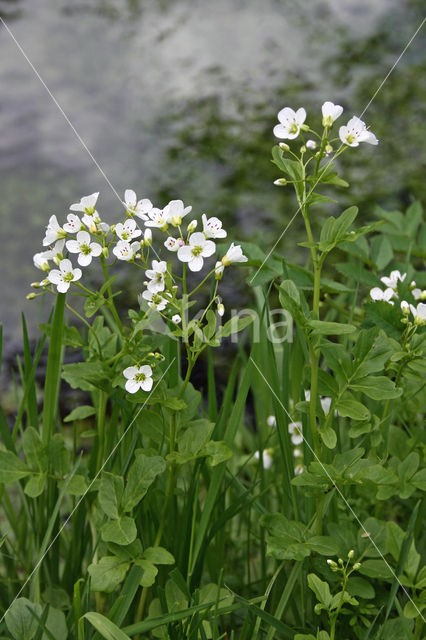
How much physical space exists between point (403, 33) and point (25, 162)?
1599 mm

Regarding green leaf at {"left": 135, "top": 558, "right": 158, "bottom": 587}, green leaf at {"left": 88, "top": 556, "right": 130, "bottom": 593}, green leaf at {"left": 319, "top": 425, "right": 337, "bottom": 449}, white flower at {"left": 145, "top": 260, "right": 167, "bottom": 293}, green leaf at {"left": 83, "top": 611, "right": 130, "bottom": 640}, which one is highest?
white flower at {"left": 145, "top": 260, "right": 167, "bottom": 293}

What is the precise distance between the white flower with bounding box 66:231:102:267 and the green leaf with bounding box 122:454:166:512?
28 cm

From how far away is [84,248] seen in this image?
3.18 ft

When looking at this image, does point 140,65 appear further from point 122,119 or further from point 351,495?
point 351,495

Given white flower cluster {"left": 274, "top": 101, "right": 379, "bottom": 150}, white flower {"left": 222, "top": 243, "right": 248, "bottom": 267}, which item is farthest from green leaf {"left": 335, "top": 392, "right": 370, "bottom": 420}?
white flower cluster {"left": 274, "top": 101, "right": 379, "bottom": 150}

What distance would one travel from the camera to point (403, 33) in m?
2.78

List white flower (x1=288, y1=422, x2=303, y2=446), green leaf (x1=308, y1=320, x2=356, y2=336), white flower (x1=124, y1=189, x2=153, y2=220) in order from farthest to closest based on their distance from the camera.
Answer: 1. white flower (x1=288, y1=422, x2=303, y2=446)
2. white flower (x1=124, y1=189, x2=153, y2=220)
3. green leaf (x1=308, y1=320, x2=356, y2=336)

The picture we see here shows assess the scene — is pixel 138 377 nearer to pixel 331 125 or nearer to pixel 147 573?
pixel 147 573

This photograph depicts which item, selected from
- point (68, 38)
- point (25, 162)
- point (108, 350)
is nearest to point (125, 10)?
point (68, 38)

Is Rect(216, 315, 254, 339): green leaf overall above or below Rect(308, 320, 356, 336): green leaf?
below

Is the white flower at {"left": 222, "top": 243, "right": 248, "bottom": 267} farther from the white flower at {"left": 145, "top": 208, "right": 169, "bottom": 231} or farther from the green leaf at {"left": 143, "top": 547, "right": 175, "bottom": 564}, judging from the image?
→ the green leaf at {"left": 143, "top": 547, "right": 175, "bottom": 564}

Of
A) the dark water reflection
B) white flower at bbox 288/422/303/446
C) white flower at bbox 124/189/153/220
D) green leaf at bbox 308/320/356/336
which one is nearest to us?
green leaf at bbox 308/320/356/336

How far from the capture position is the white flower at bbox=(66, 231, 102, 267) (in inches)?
37.4

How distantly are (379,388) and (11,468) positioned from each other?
1.78ft
